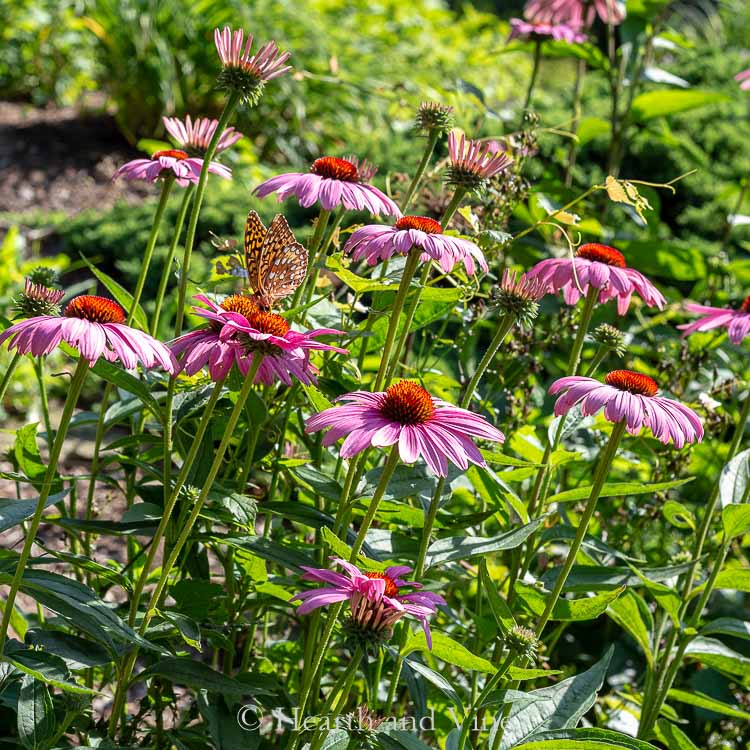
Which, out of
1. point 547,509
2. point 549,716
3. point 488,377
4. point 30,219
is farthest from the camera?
point 30,219

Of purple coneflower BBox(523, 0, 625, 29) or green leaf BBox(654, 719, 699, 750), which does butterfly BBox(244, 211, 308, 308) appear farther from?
purple coneflower BBox(523, 0, 625, 29)

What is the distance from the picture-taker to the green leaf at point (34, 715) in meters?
1.12

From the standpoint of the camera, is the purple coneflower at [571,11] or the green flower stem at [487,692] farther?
the purple coneflower at [571,11]

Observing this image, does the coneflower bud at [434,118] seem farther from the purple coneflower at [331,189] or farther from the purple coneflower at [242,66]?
the purple coneflower at [242,66]

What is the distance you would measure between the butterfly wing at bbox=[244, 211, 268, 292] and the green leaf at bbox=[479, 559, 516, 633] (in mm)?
435

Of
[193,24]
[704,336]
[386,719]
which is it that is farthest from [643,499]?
[193,24]

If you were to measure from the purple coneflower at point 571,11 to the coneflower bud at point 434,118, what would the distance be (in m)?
1.11

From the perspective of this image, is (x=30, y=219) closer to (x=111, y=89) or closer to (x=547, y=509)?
(x=111, y=89)

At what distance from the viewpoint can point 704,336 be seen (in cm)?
202

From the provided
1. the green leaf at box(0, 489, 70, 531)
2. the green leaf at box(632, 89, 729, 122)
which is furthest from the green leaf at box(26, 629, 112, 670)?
the green leaf at box(632, 89, 729, 122)

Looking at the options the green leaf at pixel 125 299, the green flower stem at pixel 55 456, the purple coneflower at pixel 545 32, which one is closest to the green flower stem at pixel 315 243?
the green leaf at pixel 125 299

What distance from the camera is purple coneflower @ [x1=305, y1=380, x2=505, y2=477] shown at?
3.15 ft

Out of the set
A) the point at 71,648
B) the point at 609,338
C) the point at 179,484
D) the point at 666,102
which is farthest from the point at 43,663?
the point at 666,102

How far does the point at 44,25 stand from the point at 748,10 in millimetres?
6526
